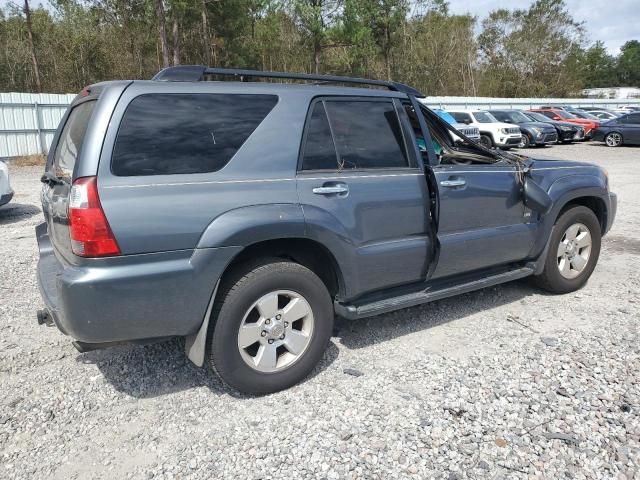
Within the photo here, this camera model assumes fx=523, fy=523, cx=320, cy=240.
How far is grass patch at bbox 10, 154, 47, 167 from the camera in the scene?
16250 mm

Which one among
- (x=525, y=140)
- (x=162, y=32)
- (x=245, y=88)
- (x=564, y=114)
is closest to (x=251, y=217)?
(x=245, y=88)

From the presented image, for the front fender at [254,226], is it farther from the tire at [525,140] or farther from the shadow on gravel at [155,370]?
the tire at [525,140]

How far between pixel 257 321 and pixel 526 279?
10.00 feet

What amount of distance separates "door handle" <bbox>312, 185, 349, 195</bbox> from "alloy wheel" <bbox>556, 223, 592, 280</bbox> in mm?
2415

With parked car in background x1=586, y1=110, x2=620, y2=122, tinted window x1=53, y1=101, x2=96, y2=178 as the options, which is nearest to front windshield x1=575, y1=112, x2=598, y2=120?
parked car in background x1=586, y1=110, x2=620, y2=122

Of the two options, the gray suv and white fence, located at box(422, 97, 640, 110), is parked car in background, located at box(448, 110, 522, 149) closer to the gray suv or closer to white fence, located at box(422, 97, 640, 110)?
white fence, located at box(422, 97, 640, 110)

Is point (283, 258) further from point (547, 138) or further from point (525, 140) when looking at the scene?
point (547, 138)

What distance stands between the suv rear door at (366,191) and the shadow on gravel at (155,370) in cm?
78

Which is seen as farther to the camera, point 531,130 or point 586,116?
point 586,116

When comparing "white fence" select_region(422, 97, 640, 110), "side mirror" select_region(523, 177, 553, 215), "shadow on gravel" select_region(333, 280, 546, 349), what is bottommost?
"shadow on gravel" select_region(333, 280, 546, 349)

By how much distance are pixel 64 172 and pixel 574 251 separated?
4.22m

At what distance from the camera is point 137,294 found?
A: 270cm

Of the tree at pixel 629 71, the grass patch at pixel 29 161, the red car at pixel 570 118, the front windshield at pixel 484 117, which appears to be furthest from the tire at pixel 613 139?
the tree at pixel 629 71

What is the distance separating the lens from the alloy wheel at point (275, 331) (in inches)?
120
